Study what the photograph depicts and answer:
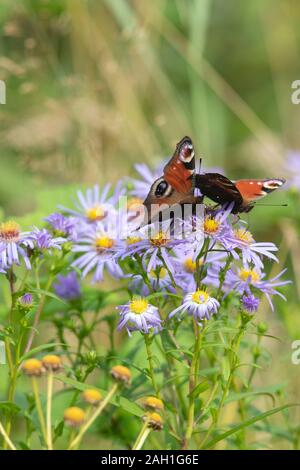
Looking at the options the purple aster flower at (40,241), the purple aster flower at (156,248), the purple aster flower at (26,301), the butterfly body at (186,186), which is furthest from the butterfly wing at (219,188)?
the purple aster flower at (26,301)

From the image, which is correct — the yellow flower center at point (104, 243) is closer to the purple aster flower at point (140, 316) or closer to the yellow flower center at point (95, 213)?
the yellow flower center at point (95, 213)

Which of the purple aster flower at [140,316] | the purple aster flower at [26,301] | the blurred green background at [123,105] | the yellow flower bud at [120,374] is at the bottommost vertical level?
the yellow flower bud at [120,374]

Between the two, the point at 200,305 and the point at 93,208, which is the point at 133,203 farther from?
the point at 200,305

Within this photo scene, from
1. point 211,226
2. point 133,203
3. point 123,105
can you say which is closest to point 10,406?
point 211,226

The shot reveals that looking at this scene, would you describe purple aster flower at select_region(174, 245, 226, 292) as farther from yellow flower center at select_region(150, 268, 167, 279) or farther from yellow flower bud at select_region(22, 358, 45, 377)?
yellow flower bud at select_region(22, 358, 45, 377)
